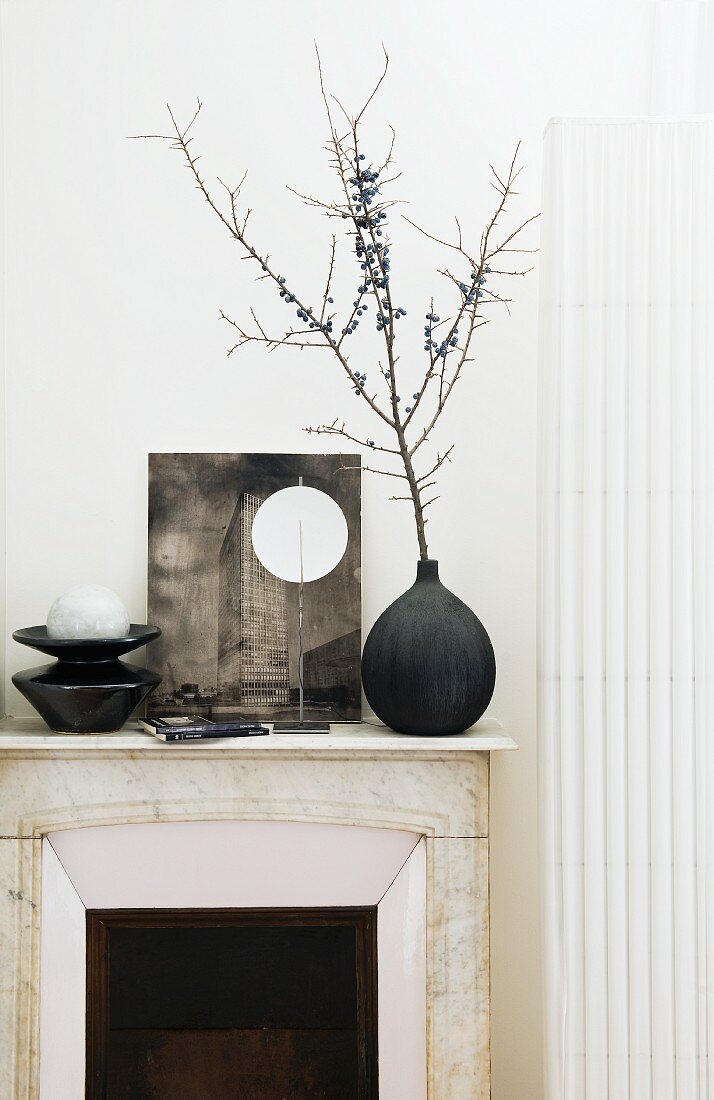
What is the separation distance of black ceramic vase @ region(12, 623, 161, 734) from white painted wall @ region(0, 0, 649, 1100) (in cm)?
24

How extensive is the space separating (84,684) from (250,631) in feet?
1.16

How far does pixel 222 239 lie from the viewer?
1939 millimetres

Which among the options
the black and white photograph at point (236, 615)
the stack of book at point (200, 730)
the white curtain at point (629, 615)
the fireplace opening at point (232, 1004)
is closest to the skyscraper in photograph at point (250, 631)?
the black and white photograph at point (236, 615)

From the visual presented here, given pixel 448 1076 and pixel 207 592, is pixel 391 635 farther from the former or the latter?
pixel 448 1076

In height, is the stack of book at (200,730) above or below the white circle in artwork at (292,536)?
below

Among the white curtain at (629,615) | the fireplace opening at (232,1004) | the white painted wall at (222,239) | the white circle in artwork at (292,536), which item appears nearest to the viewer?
the white curtain at (629,615)

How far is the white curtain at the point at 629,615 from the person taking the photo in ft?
5.27

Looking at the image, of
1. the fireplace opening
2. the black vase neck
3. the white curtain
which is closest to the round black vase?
the black vase neck

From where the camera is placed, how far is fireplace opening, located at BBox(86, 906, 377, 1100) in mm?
1727

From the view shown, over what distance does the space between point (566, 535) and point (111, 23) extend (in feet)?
4.70

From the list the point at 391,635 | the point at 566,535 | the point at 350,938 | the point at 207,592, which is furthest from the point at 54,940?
the point at 566,535

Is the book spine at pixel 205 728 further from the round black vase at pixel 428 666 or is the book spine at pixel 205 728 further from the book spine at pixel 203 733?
the round black vase at pixel 428 666

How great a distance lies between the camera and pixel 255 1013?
1.74 meters

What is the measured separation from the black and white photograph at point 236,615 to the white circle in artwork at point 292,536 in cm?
6
